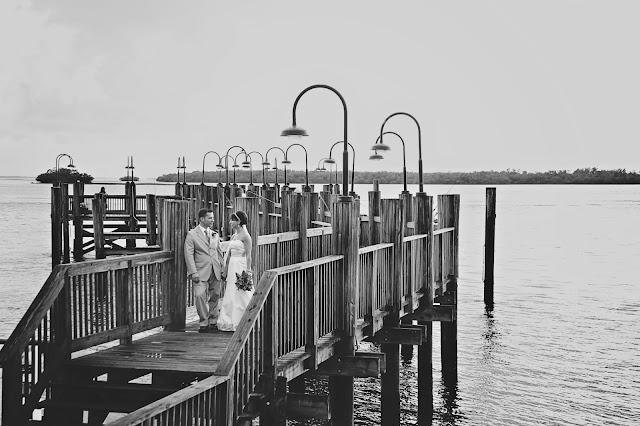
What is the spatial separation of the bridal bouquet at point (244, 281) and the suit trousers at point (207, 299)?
852 millimetres

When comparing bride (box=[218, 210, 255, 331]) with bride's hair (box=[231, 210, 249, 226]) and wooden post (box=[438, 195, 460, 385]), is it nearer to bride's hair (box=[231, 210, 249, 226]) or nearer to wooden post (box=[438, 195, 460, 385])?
bride's hair (box=[231, 210, 249, 226])

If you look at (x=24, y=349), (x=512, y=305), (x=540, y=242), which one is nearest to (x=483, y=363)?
(x=512, y=305)

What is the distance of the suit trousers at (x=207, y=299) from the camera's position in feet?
43.5

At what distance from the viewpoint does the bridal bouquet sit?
1271cm

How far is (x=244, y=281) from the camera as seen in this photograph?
12719 mm

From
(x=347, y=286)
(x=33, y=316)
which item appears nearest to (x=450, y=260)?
(x=347, y=286)

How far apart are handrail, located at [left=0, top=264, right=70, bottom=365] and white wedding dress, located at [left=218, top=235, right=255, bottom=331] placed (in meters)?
3.24

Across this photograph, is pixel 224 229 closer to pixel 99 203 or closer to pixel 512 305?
pixel 99 203

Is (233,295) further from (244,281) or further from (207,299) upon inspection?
(207,299)

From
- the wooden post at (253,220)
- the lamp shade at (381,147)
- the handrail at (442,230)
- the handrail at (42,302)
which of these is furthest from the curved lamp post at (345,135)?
the lamp shade at (381,147)

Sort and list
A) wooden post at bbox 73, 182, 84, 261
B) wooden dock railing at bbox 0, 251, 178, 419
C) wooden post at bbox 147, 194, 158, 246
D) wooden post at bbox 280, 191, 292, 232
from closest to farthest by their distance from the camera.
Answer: wooden dock railing at bbox 0, 251, 178, 419, wooden post at bbox 280, 191, 292, 232, wooden post at bbox 147, 194, 158, 246, wooden post at bbox 73, 182, 84, 261

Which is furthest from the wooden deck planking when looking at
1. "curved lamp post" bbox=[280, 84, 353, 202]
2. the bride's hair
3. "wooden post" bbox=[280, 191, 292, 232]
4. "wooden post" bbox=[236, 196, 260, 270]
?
"wooden post" bbox=[280, 191, 292, 232]

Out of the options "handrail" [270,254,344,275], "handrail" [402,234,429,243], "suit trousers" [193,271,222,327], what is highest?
"handrail" [270,254,344,275]

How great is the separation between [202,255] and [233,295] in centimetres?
88
